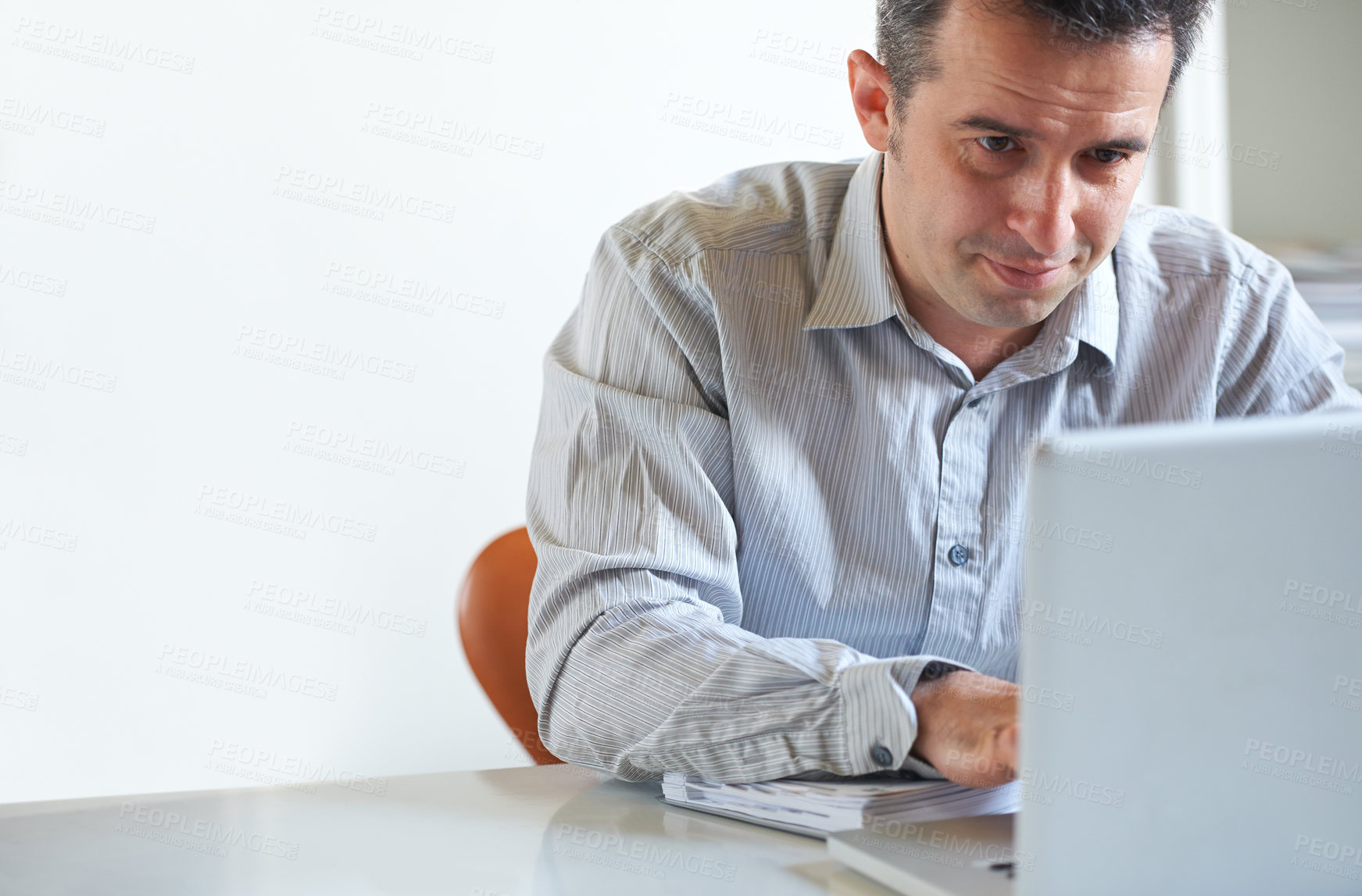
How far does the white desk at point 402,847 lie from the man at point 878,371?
8 centimetres

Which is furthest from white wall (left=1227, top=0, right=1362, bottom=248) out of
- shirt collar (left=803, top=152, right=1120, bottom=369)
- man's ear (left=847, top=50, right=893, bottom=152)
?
man's ear (left=847, top=50, right=893, bottom=152)

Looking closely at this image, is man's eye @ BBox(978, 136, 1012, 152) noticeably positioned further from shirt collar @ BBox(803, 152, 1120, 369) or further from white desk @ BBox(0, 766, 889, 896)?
white desk @ BBox(0, 766, 889, 896)

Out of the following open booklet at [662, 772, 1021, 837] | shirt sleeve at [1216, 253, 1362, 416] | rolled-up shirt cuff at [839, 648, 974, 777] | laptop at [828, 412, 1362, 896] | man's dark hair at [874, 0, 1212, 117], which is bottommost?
open booklet at [662, 772, 1021, 837]

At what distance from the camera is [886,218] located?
1.31m

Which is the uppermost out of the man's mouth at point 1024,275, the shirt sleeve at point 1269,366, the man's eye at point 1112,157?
the man's eye at point 1112,157

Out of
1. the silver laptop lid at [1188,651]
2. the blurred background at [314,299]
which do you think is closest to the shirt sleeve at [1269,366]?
the silver laptop lid at [1188,651]

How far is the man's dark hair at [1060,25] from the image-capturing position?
3.41 feet

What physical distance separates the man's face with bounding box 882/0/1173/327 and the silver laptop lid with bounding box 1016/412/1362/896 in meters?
0.51

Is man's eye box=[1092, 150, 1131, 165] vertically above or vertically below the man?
Answer: above

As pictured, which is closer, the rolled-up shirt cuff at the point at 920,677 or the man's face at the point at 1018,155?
the rolled-up shirt cuff at the point at 920,677

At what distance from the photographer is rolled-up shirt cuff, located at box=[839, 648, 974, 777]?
2.83 feet

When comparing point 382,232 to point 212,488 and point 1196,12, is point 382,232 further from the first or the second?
point 1196,12

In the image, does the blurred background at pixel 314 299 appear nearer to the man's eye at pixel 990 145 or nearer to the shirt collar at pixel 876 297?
the shirt collar at pixel 876 297

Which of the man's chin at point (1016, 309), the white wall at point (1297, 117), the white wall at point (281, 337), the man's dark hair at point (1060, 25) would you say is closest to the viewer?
the man's dark hair at point (1060, 25)
